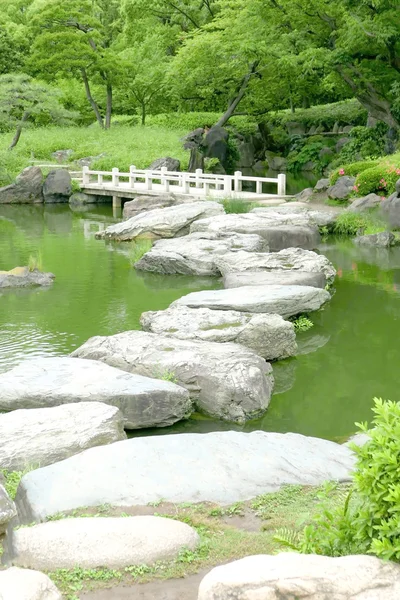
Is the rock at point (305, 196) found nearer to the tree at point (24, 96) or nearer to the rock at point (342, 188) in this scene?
the rock at point (342, 188)

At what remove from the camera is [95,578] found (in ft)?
11.4

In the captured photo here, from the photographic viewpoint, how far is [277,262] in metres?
12.4

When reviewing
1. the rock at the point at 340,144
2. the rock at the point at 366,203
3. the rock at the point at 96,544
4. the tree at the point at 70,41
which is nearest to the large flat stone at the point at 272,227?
the rock at the point at 366,203

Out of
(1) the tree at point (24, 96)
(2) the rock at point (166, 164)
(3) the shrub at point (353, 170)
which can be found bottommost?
(3) the shrub at point (353, 170)

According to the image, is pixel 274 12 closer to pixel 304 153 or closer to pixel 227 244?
pixel 304 153

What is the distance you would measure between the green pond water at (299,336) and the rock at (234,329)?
0.27m

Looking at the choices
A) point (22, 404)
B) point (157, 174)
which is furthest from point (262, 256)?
point (157, 174)

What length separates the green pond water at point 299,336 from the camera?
7.53 metres

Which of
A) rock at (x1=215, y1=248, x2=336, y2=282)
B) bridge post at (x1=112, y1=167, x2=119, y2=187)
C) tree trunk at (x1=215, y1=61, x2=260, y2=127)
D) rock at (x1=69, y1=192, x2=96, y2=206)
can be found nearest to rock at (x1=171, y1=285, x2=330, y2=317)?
rock at (x1=215, y1=248, x2=336, y2=282)

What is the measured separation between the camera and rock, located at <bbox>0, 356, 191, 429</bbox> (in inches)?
259

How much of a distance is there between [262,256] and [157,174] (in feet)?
42.2

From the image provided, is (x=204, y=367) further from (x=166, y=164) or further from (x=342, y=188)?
(x=166, y=164)

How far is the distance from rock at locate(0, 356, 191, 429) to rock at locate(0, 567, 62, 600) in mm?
3333

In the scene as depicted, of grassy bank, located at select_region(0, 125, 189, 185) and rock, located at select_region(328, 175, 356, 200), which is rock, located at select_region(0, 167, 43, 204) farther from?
rock, located at select_region(328, 175, 356, 200)
